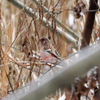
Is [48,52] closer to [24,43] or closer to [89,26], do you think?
[24,43]

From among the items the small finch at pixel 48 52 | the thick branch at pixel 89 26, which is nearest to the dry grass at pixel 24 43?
the small finch at pixel 48 52

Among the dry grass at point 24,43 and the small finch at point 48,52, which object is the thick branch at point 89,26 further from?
the small finch at point 48,52

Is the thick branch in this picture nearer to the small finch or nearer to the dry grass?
the dry grass

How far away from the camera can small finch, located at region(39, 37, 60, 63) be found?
63.2 inches

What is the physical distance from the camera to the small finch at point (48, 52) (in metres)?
1.61

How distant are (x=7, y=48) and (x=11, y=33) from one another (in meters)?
0.23

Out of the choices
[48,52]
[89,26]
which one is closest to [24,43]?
[48,52]

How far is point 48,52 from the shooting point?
5.74ft

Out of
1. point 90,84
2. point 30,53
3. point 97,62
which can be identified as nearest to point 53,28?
point 30,53

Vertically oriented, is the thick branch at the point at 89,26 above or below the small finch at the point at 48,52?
above

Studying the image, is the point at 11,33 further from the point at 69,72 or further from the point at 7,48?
the point at 69,72

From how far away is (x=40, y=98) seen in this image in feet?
1.00

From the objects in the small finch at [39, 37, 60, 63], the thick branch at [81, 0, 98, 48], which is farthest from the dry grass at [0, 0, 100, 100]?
the thick branch at [81, 0, 98, 48]

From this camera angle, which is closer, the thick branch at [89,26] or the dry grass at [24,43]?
the thick branch at [89,26]
